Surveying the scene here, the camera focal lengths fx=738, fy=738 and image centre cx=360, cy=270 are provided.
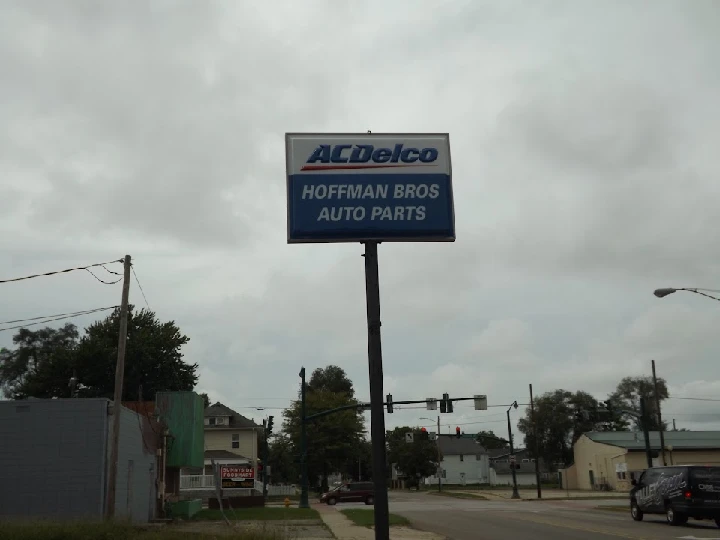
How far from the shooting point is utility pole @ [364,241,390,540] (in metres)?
11.7

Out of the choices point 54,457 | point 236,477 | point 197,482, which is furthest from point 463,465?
point 54,457

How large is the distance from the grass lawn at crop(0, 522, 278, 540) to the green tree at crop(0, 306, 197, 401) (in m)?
41.4

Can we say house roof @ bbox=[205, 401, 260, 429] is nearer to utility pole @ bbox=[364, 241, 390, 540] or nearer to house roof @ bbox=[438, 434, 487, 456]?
house roof @ bbox=[438, 434, 487, 456]

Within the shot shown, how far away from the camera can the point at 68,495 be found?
74.5ft

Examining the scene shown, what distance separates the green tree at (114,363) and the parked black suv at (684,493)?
131ft

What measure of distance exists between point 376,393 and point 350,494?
44.7m

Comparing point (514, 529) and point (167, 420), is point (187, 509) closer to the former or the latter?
point (167, 420)

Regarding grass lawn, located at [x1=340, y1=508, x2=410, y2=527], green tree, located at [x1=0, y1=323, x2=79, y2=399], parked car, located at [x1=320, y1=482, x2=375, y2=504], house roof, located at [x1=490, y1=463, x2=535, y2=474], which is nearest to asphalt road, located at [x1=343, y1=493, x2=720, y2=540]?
grass lawn, located at [x1=340, y1=508, x2=410, y2=527]

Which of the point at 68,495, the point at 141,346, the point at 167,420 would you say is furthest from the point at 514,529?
the point at 141,346

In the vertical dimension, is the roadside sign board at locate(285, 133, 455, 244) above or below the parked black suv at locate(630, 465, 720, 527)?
above

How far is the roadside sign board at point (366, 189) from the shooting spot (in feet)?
42.7

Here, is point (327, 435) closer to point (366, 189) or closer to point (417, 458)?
point (417, 458)

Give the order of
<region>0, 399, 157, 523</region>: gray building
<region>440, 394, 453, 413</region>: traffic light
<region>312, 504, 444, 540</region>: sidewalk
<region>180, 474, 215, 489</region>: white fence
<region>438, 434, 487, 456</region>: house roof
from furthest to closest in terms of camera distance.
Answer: <region>438, 434, 487, 456</region>: house roof → <region>180, 474, 215, 489</region>: white fence → <region>440, 394, 453, 413</region>: traffic light → <region>312, 504, 444, 540</region>: sidewalk → <region>0, 399, 157, 523</region>: gray building

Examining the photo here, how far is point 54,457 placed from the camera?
22.8m
